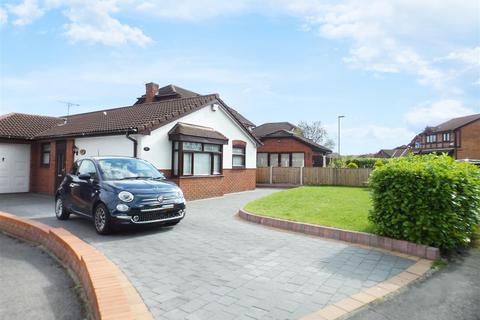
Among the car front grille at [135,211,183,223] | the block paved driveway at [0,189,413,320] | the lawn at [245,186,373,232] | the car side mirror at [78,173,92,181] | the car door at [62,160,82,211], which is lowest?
the block paved driveway at [0,189,413,320]

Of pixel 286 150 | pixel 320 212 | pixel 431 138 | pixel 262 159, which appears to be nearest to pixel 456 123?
pixel 431 138

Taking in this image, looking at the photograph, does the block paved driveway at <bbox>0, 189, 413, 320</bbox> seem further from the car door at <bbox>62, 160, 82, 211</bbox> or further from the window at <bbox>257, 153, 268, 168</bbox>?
the window at <bbox>257, 153, 268, 168</bbox>

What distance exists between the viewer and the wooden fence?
2210 centimetres

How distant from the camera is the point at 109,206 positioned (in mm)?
7047

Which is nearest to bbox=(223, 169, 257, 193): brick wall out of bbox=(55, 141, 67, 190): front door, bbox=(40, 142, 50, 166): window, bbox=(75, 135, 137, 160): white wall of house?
bbox=(75, 135, 137, 160): white wall of house

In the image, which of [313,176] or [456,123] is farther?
[456,123]

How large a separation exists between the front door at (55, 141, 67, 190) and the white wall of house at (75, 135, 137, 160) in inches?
44.9

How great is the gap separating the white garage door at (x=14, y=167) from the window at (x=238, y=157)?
11102mm

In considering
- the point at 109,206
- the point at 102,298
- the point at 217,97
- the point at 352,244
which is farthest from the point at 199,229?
the point at 217,97

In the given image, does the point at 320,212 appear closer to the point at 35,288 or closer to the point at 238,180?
the point at 35,288

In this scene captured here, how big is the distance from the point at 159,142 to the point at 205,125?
10.7 feet

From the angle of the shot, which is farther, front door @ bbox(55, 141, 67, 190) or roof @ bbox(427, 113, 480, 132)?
roof @ bbox(427, 113, 480, 132)

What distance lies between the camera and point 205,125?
15.8 m

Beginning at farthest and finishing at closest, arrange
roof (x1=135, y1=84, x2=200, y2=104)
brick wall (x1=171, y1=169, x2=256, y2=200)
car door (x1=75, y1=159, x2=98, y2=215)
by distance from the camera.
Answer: roof (x1=135, y1=84, x2=200, y2=104), brick wall (x1=171, y1=169, x2=256, y2=200), car door (x1=75, y1=159, x2=98, y2=215)
